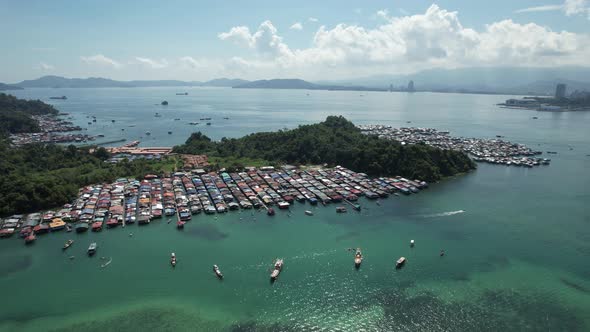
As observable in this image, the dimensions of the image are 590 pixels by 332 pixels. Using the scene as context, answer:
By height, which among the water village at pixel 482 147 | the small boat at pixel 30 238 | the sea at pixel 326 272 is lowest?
the sea at pixel 326 272

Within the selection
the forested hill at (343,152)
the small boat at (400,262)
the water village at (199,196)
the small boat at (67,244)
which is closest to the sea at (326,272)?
the small boat at (67,244)

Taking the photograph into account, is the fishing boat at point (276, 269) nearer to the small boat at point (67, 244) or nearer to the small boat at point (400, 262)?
the small boat at point (400, 262)

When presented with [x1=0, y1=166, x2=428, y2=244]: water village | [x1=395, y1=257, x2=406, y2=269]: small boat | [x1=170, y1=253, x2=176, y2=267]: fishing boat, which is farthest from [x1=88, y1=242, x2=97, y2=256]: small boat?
[x1=395, y1=257, x2=406, y2=269]: small boat

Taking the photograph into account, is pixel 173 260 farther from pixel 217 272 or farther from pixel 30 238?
pixel 30 238

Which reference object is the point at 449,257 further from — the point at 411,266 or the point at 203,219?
the point at 203,219

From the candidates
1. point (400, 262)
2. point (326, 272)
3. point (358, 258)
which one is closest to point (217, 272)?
point (326, 272)

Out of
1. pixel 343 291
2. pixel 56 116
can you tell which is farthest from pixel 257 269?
pixel 56 116
